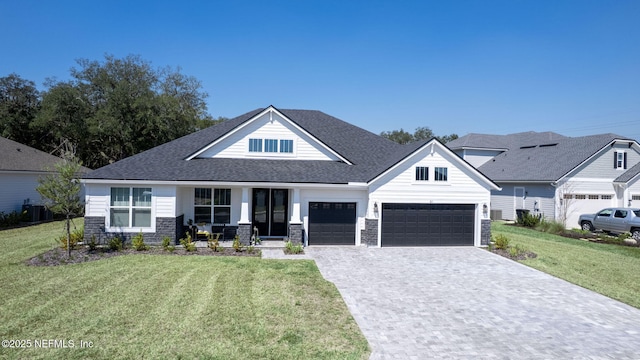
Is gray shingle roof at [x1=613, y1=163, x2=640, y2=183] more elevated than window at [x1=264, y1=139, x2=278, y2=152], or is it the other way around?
window at [x1=264, y1=139, x2=278, y2=152]

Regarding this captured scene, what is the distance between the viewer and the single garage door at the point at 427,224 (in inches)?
685

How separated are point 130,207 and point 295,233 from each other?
724 centimetres

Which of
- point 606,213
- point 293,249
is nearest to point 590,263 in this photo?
point 606,213

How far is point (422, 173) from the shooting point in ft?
57.0

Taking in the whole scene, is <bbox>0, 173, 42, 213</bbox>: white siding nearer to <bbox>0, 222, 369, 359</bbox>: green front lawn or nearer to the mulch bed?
the mulch bed

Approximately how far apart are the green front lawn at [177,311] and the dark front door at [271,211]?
5.49 meters

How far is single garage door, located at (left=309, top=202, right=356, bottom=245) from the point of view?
1734cm

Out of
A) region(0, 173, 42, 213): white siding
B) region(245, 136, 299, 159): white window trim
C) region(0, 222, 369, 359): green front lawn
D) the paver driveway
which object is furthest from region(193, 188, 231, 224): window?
region(0, 173, 42, 213): white siding

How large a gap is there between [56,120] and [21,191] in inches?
605

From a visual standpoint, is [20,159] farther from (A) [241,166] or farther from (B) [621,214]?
(B) [621,214]

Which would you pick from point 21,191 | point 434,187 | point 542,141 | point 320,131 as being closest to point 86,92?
point 21,191

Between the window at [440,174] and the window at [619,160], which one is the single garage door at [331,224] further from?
the window at [619,160]

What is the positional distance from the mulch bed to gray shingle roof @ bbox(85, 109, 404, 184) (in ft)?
9.94

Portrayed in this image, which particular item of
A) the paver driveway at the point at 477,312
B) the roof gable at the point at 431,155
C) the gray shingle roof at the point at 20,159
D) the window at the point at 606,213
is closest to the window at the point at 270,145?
the roof gable at the point at 431,155
